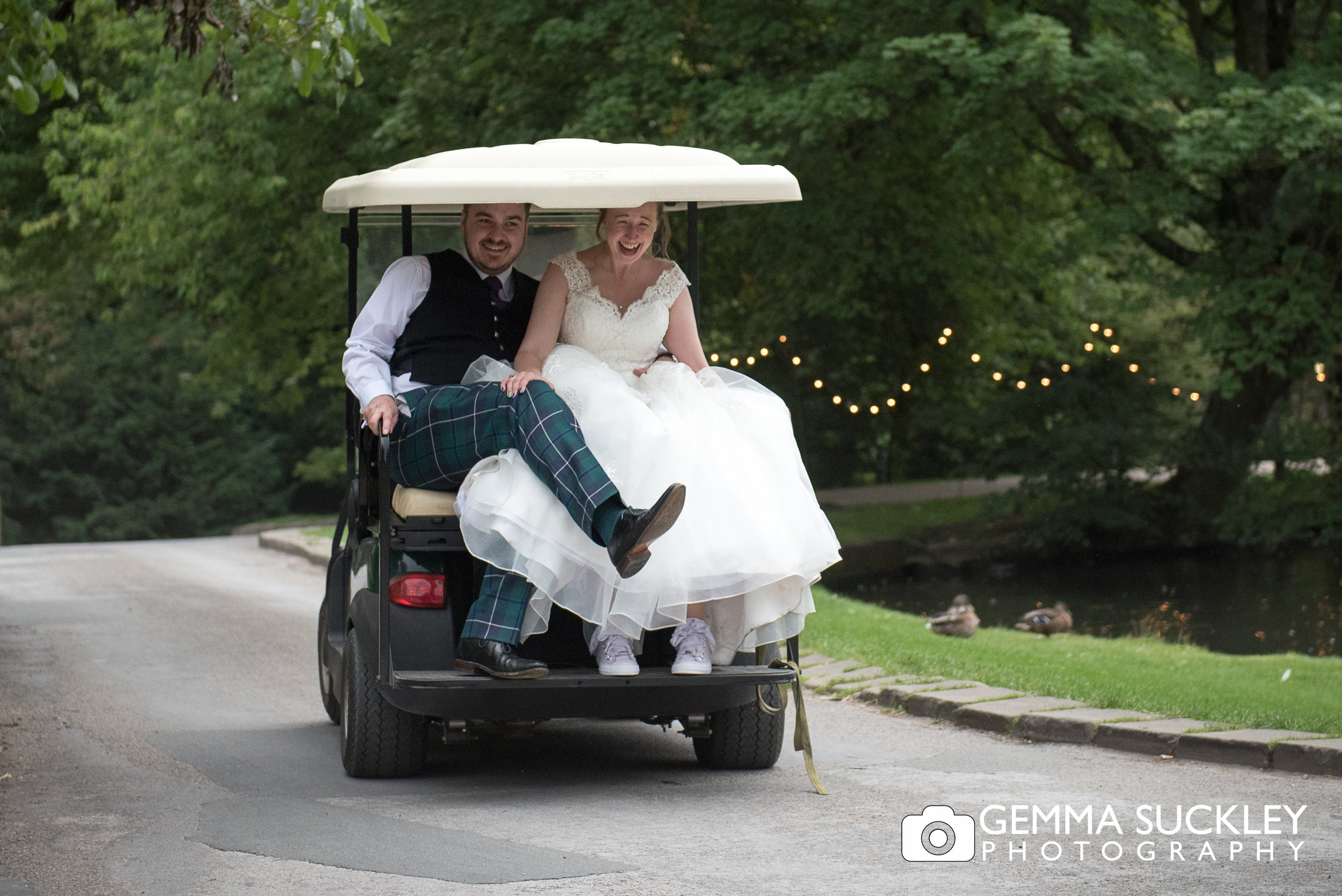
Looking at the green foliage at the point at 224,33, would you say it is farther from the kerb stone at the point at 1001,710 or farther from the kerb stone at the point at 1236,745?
the kerb stone at the point at 1236,745

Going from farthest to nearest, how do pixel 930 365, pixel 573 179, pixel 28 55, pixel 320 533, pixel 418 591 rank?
1. pixel 930 365
2. pixel 320 533
3. pixel 28 55
4. pixel 573 179
5. pixel 418 591

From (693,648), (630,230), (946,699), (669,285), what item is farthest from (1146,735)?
(630,230)

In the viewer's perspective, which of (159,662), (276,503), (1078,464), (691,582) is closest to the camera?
(691,582)

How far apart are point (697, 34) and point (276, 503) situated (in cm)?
2523

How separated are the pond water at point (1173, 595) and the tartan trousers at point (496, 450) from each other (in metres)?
9.75

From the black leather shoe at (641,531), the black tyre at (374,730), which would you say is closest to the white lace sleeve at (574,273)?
the black leather shoe at (641,531)

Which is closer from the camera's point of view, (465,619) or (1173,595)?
(465,619)

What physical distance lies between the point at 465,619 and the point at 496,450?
637 millimetres

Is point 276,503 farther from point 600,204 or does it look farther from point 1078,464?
point 600,204

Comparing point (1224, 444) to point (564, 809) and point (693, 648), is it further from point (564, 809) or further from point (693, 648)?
point (564, 809)

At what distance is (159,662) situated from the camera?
9.74 meters

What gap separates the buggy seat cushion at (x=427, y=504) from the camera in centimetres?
573

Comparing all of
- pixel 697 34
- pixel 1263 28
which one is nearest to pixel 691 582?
pixel 697 34

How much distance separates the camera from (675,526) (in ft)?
18.2
